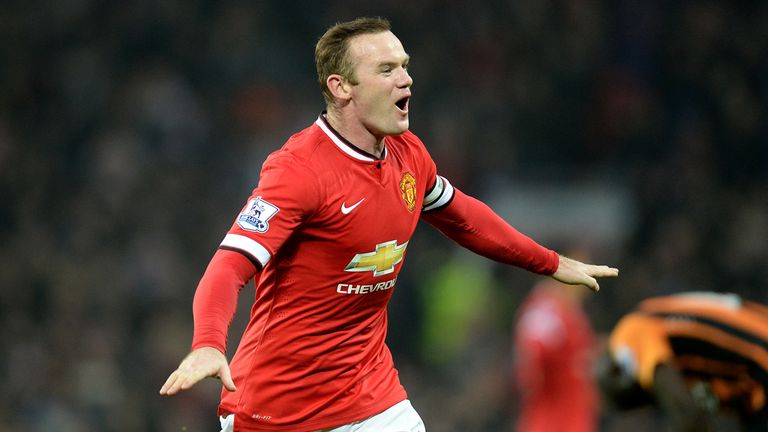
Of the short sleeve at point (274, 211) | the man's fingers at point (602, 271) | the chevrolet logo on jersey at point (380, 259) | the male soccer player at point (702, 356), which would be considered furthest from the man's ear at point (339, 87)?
the male soccer player at point (702, 356)

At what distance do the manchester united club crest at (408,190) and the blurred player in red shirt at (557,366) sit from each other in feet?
15.8

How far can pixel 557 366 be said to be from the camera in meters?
8.89

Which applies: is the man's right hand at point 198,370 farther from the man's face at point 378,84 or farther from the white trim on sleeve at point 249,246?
the man's face at point 378,84

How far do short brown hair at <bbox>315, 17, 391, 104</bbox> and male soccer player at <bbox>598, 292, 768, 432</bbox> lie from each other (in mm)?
2651

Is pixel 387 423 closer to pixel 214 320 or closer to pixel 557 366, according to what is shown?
pixel 214 320

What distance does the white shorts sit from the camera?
4.10m

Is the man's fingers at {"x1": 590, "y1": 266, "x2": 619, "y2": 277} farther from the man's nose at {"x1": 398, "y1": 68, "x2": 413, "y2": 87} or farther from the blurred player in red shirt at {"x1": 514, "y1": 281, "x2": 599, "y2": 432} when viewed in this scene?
the blurred player in red shirt at {"x1": 514, "y1": 281, "x2": 599, "y2": 432}

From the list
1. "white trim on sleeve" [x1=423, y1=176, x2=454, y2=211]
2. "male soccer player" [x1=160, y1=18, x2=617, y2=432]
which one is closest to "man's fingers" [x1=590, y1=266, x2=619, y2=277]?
"white trim on sleeve" [x1=423, y1=176, x2=454, y2=211]

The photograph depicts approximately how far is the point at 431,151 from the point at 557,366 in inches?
126

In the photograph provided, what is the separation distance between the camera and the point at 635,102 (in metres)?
11.8

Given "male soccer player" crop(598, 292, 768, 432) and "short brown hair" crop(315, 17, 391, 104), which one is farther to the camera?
"male soccer player" crop(598, 292, 768, 432)

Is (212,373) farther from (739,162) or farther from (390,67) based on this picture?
(739,162)

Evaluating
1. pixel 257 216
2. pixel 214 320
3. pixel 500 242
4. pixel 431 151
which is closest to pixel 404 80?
pixel 257 216

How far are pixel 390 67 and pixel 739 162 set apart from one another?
295 inches
